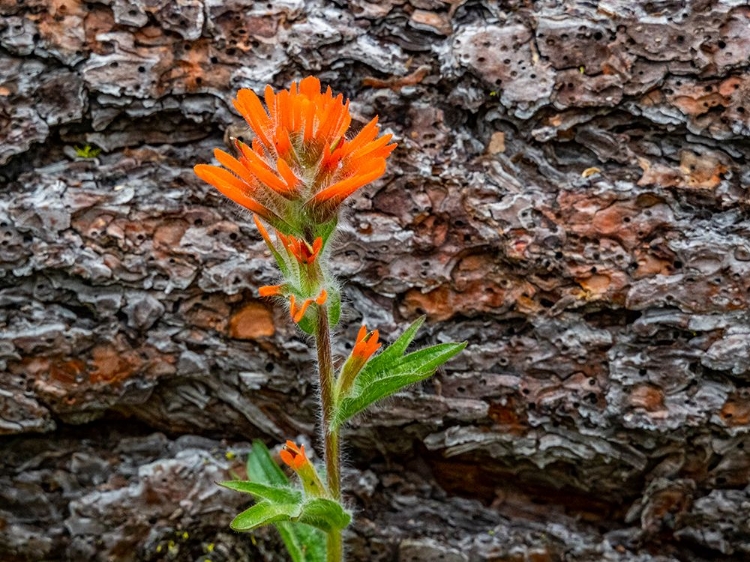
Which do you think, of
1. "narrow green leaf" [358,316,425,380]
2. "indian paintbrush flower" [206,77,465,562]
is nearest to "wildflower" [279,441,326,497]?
"indian paintbrush flower" [206,77,465,562]

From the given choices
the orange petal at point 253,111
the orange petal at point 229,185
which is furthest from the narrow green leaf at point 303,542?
the orange petal at point 253,111

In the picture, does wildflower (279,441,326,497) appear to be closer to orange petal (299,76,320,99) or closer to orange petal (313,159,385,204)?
orange petal (313,159,385,204)

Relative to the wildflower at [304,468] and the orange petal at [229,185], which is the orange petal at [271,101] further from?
the wildflower at [304,468]

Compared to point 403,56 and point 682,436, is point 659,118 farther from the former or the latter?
point 682,436

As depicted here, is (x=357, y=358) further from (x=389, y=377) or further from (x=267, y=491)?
(x=267, y=491)

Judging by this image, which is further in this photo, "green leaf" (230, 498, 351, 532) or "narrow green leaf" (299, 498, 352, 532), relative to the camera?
"narrow green leaf" (299, 498, 352, 532)

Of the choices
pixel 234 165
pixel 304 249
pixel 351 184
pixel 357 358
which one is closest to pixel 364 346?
pixel 357 358
